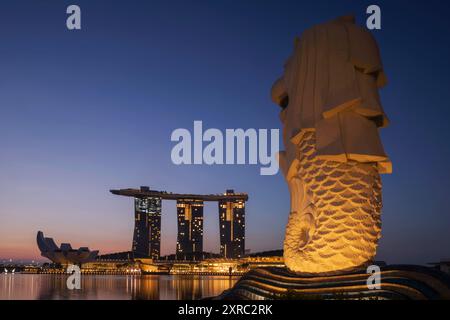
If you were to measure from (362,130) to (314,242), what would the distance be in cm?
373

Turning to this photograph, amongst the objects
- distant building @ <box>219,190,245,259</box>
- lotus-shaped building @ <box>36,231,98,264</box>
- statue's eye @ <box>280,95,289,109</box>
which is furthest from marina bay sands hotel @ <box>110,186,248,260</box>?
statue's eye @ <box>280,95,289,109</box>

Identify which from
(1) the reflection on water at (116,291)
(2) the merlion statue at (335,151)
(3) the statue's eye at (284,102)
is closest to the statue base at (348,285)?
(2) the merlion statue at (335,151)

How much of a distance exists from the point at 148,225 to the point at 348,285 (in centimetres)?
10682

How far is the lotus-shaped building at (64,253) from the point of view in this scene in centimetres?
9725

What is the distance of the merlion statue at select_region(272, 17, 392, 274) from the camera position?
14.0 m

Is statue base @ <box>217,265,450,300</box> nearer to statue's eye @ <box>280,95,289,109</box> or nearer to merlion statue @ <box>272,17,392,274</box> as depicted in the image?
merlion statue @ <box>272,17,392,274</box>

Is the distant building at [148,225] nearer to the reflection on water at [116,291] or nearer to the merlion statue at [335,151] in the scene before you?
the reflection on water at [116,291]

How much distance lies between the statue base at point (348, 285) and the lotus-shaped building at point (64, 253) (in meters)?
88.3

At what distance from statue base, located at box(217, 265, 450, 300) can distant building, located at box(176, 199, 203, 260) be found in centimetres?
10302

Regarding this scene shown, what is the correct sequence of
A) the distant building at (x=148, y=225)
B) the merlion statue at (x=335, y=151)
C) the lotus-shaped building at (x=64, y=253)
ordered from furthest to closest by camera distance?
the distant building at (x=148, y=225)
the lotus-shaped building at (x=64, y=253)
the merlion statue at (x=335, y=151)

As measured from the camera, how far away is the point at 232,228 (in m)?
115
